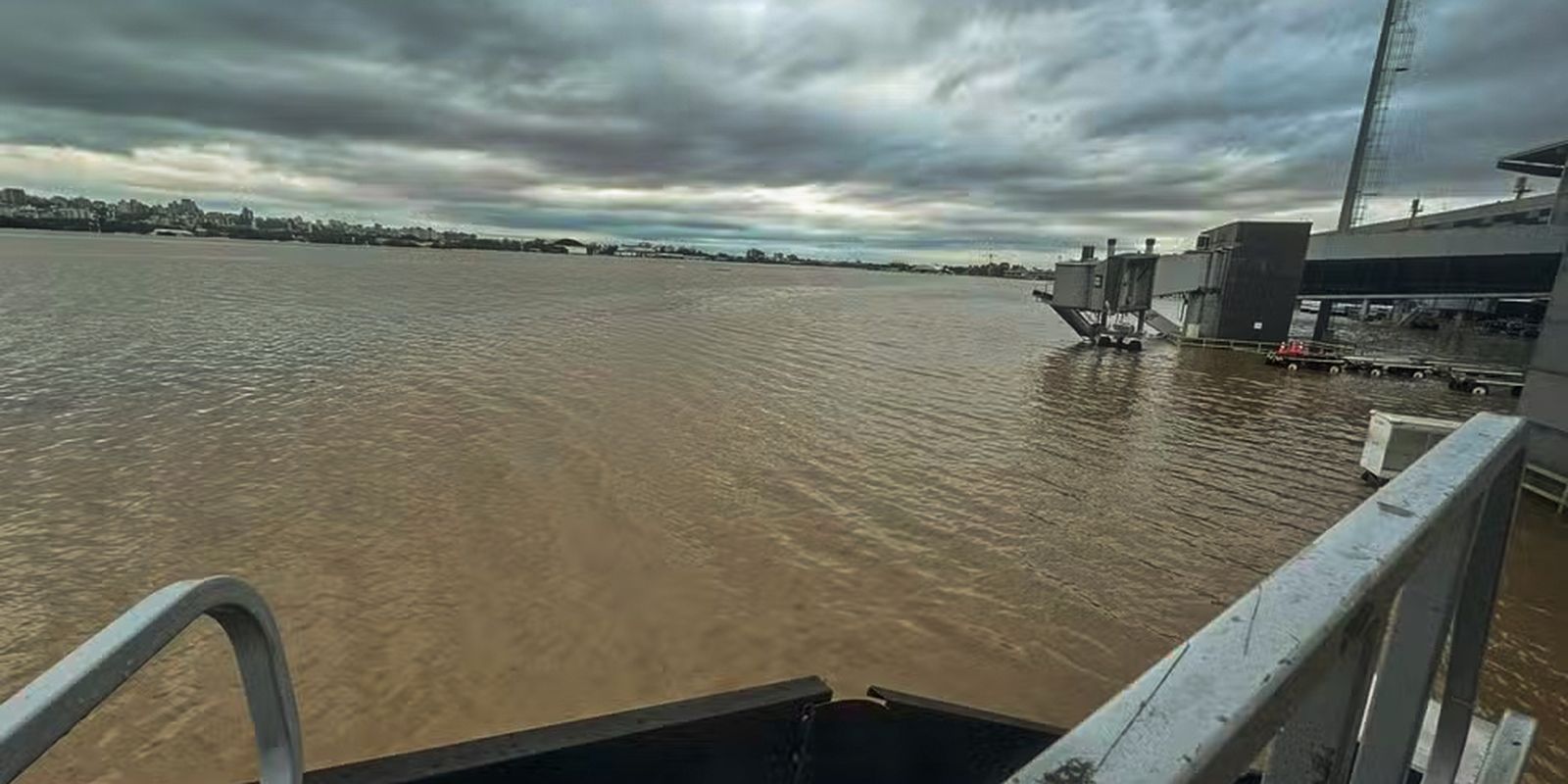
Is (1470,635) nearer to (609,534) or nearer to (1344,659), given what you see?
(1344,659)

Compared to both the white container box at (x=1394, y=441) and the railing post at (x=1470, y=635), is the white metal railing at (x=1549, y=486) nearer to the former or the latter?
the white container box at (x=1394, y=441)

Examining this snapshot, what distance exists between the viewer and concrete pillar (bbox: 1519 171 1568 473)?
12.3 metres

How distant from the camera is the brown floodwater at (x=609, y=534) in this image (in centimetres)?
627

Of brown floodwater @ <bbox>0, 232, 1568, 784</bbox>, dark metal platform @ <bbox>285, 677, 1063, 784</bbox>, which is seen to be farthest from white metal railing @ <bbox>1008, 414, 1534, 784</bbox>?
brown floodwater @ <bbox>0, 232, 1568, 784</bbox>

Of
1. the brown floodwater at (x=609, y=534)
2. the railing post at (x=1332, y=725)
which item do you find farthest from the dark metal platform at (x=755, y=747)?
the railing post at (x=1332, y=725)

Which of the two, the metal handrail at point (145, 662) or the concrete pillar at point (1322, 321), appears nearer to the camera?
the metal handrail at point (145, 662)

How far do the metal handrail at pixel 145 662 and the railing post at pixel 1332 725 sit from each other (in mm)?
1853

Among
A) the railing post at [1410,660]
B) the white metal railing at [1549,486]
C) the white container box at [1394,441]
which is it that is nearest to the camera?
the railing post at [1410,660]

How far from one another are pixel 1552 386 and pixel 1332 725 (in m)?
17.0

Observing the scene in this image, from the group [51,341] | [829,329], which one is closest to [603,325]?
[829,329]

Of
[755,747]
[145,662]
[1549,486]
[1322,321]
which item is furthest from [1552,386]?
[1322,321]

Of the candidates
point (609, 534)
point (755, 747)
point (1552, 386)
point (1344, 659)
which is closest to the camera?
point (1344, 659)

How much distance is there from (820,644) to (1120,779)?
673 centimetres

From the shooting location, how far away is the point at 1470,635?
1842 mm
